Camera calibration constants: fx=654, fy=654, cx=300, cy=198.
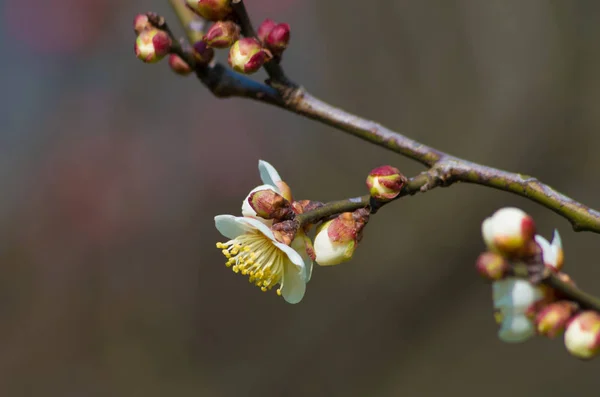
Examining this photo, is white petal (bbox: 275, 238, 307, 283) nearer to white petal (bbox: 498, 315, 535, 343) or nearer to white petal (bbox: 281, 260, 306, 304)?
white petal (bbox: 281, 260, 306, 304)

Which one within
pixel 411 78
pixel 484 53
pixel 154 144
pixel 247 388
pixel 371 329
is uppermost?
pixel 484 53

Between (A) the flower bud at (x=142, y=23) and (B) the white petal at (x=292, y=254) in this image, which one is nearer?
(B) the white petal at (x=292, y=254)

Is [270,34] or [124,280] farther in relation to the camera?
[124,280]

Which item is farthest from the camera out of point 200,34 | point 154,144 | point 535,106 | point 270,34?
point 154,144

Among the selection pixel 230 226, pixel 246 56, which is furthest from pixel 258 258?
pixel 246 56

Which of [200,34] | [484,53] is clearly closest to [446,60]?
[484,53]

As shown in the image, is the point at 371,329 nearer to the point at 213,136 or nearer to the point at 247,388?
the point at 247,388

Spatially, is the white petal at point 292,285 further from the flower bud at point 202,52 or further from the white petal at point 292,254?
the flower bud at point 202,52

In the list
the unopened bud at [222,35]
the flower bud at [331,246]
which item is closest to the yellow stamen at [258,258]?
the flower bud at [331,246]
